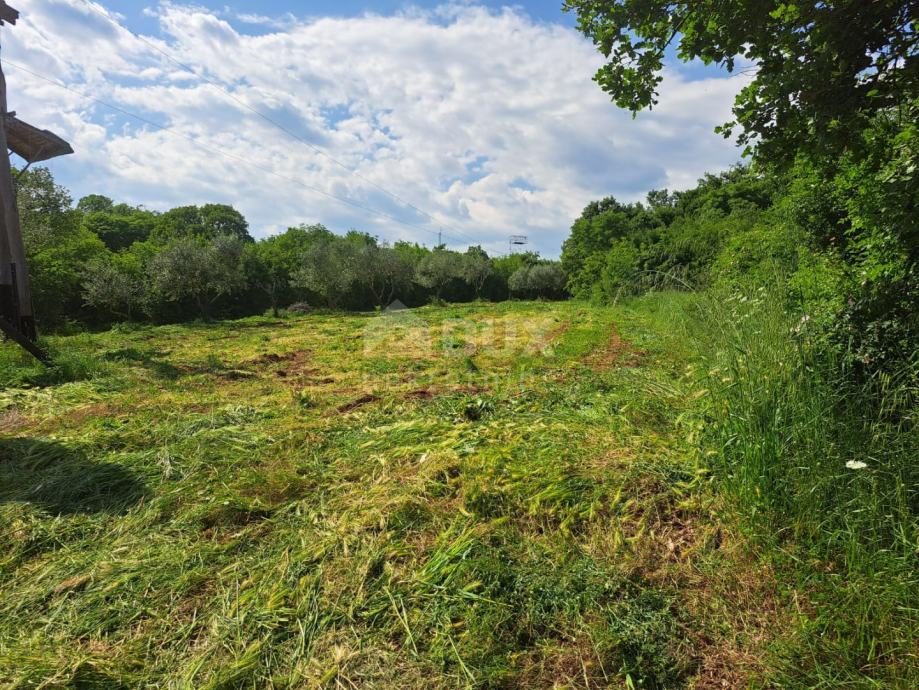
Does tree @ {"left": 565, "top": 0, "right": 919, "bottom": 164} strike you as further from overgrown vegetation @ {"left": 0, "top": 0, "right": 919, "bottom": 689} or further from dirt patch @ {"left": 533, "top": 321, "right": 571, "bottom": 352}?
dirt patch @ {"left": 533, "top": 321, "right": 571, "bottom": 352}

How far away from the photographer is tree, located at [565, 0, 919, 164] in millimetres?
2803

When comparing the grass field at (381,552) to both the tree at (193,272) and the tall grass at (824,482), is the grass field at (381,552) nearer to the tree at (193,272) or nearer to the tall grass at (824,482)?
the tall grass at (824,482)

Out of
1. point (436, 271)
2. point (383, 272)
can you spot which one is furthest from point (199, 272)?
point (436, 271)

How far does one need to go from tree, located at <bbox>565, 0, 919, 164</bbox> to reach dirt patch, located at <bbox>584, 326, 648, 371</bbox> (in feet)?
18.3

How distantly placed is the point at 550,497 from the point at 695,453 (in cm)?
125

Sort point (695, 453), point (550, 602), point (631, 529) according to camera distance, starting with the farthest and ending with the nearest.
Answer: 1. point (695, 453)
2. point (631, 529)
3. point (550, 602)

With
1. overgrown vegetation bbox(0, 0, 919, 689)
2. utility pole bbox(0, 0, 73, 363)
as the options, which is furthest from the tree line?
overgrown vegetation bbox(0, 0, 919, 689)

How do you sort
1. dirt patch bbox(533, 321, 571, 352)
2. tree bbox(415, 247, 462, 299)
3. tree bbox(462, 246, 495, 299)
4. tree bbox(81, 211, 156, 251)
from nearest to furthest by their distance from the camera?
1. dirt patch bbox(533, 321, 571, 352)
2. tree bbox(415, 247, 462, 299)
3. tree bbox(81, 211, 156, 251)
4. tree bbox(462, 246, 495, 299)

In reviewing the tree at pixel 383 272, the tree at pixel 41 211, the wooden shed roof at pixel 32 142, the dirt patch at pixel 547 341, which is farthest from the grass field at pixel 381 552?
the tree at pixel 383 272

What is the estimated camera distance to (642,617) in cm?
233

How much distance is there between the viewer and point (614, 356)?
32.9 ft

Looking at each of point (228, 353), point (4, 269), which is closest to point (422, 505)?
point (4, 269)

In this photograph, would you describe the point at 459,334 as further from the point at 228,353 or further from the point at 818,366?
the point at 818,366

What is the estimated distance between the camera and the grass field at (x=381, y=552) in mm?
2184
